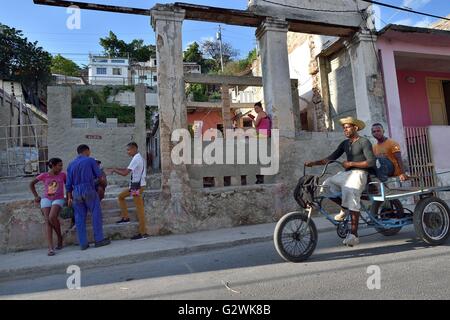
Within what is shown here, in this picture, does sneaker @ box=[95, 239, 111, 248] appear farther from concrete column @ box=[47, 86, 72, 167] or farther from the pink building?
the pink building

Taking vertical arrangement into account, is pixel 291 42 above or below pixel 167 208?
above

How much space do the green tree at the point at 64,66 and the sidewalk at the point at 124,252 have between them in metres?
57.3

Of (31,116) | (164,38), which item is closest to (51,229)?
(164,38)

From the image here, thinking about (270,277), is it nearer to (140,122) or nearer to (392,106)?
(392,106)

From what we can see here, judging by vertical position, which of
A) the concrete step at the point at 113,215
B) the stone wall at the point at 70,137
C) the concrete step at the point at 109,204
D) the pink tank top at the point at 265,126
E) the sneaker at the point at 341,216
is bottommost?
the sneaker at the point at 341,216

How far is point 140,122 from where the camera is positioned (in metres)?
13.7

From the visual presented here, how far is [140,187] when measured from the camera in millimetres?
6902

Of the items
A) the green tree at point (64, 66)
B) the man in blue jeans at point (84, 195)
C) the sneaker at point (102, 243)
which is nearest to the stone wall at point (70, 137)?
the man in blue jeans at point (84, 195)

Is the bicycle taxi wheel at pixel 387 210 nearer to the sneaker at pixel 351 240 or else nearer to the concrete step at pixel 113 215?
the sneaker at pixel 351 240

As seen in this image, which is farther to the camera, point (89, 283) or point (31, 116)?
point (31, 116)

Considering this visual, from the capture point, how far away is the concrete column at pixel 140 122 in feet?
44.3

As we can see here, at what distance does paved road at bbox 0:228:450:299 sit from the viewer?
11.9ft

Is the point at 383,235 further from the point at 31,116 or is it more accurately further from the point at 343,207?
the point at 31,116
